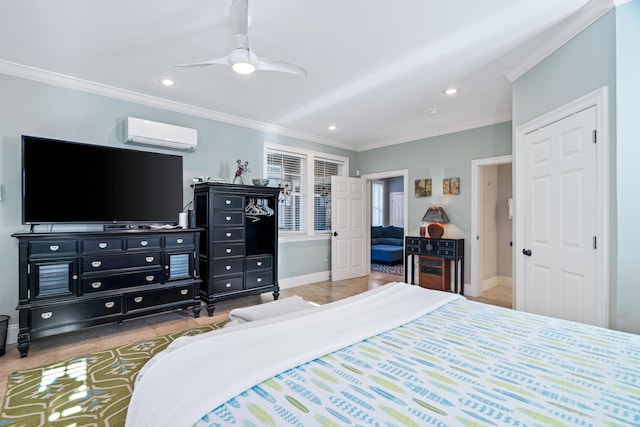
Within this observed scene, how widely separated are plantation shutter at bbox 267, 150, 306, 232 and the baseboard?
81 cm

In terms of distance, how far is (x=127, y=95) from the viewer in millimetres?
3602

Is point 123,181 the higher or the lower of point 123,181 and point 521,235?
the higher

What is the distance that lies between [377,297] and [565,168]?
185 centimetres

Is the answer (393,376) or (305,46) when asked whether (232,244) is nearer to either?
(305,46)

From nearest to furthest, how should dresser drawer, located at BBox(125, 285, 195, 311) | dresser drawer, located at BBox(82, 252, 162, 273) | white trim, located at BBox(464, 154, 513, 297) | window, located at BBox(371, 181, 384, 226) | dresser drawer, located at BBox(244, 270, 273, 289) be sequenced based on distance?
dresser drawer, located at BBox(82, 252, 162, 273)
dresser drawer, located at BBox(125, 285, 195, 311)
dresser drawer, located at BBox(244, 270, 273, 289)
white trim, located at BBox(464, 154, 513, 297)
window, located at BBox(371, 181, 384, 226)

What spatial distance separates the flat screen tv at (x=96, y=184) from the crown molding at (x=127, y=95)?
698 millimetres

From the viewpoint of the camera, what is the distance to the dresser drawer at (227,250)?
151 inches

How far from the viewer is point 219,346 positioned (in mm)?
1351

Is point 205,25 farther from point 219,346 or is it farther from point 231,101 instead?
point 219,346

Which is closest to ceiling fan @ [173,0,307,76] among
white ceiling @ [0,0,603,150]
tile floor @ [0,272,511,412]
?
white ceiling @ [0,0,603,150]

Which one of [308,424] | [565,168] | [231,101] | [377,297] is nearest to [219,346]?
[308,424]

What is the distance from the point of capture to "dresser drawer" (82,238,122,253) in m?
2.95

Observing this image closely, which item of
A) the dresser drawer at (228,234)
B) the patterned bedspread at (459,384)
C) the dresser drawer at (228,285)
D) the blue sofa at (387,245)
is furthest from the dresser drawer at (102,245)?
the blue sofa at (387,245)

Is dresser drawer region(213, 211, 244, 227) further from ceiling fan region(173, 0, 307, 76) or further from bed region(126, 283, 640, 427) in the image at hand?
bed region(126, 283, 640, 427)
